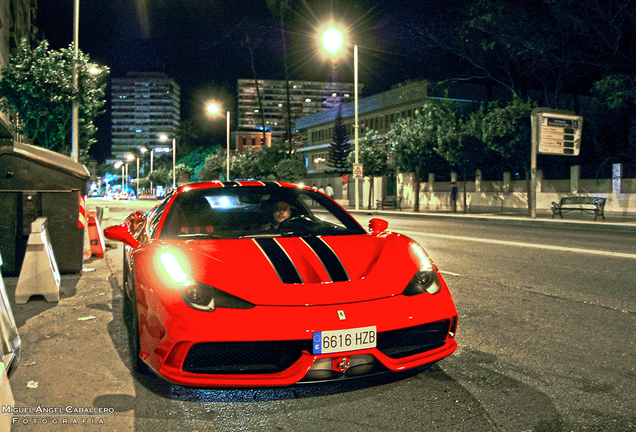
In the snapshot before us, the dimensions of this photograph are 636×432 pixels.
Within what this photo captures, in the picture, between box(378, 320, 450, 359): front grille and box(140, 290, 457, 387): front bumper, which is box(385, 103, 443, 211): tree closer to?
box(378, 320, 450, 359): front grille

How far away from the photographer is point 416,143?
3694 cm

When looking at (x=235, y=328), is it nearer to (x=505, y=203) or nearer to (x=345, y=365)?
(x=345, y=365)

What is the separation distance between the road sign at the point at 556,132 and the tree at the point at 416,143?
11.4 metres

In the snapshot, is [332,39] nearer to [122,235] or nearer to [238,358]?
[122,235]

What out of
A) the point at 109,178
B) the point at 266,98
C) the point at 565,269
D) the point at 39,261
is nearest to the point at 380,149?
the point at 565,269

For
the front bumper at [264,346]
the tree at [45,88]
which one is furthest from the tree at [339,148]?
the front bumper at [264,346]

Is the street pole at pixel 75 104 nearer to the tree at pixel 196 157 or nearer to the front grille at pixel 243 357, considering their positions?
the front grille at pixel 243 357

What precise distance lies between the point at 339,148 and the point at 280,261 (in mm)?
65509

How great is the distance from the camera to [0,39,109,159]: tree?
2028 centimetres

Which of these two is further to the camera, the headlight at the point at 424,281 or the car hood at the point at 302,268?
the headlight at the point at 424,281

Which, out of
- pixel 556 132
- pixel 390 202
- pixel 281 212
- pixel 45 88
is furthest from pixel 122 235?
pixel 390 202

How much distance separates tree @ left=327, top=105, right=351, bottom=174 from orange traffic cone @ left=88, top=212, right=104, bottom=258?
57.1 metres

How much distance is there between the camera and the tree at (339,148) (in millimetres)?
67188

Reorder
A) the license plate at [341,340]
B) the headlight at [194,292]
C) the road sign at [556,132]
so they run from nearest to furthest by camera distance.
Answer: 1. the license plate at [341,340]
2. the headlight at [194,292]
3. the road sign at [556,132]
